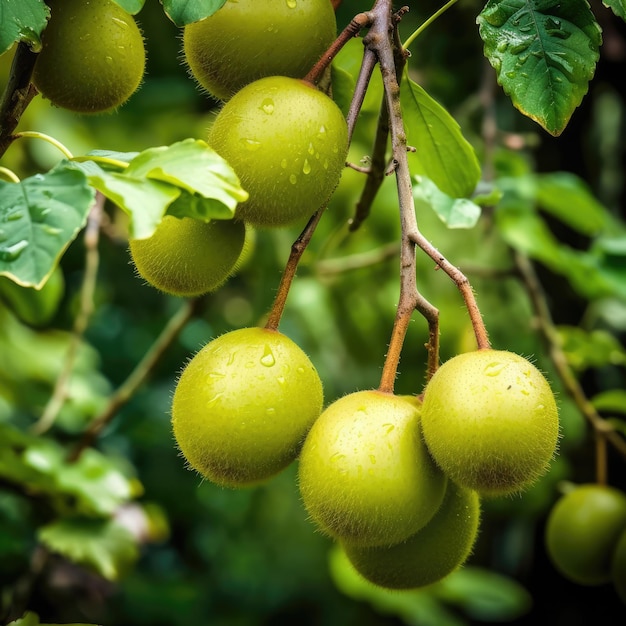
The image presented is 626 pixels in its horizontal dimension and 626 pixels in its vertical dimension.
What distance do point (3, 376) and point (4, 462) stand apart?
1.53 feet

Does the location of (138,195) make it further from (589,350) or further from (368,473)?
(589,350)

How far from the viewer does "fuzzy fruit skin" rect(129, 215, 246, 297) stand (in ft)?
2.61

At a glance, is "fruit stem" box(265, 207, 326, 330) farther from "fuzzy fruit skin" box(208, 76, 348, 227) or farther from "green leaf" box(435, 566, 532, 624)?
"green leaf" box(435, 566, 532, 624)

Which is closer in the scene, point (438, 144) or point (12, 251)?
point (12, 251)

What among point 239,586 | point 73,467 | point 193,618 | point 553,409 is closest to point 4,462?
point 73,467

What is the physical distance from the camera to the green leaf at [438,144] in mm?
1074

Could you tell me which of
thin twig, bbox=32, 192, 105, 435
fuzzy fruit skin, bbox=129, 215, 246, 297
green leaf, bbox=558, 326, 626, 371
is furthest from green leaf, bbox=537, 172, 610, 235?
fuzzy fruit skin, bbox=129, 215, 246, 297

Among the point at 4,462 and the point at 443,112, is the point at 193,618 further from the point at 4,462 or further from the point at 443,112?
the point at 443,112

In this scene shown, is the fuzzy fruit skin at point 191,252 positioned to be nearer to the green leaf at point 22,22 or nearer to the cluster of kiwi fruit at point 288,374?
the cluster of kiwi fruit at point 288,374

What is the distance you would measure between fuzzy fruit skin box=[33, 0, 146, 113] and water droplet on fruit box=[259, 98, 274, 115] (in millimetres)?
161

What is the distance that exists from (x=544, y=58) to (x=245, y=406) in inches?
18.9

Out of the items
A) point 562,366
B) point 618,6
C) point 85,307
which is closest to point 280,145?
point 618,6

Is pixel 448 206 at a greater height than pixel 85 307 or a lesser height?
greater

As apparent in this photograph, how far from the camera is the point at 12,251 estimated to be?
67 centimetres
